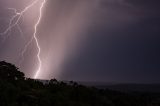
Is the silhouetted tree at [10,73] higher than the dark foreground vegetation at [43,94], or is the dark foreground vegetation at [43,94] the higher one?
the silhouetted tree at [10,73]

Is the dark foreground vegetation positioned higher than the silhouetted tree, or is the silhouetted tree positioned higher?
the silhouetted tree

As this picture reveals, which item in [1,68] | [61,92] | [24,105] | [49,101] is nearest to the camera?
[24,105]

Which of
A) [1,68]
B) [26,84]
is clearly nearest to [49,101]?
[26,84]

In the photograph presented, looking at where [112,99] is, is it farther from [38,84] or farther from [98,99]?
[38,84]

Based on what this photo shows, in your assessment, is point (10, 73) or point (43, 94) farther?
point (10, 73)

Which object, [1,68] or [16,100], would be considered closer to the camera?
[16,100]

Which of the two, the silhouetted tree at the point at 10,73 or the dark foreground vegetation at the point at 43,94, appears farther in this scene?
the silhouetted tree at the point at 10,73

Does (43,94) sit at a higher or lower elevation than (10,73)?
lower

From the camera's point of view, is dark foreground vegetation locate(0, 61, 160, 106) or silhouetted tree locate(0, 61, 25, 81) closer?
dark foreground vegetation locate(0, 61, 160, 106)
